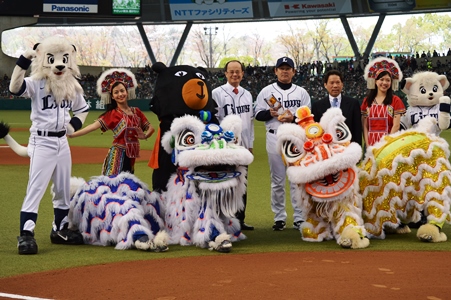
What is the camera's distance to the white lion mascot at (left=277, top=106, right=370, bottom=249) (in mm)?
6902

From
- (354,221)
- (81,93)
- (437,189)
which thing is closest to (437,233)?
(437,189)

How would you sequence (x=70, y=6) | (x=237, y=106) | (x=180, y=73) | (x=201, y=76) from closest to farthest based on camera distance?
(x=180, y=73) < (x=201, y=76) < (x=237, y=106) < (x=70, y=6)

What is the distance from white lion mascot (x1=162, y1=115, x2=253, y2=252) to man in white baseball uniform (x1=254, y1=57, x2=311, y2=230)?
116 centimetres

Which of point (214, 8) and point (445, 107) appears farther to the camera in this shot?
point (214, 8)

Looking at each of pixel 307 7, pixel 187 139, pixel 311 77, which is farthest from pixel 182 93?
pixel 307 7

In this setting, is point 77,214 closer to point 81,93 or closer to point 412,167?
point 81,93

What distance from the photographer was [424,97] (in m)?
8.45

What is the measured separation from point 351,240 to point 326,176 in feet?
2.28

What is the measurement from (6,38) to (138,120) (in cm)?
6885

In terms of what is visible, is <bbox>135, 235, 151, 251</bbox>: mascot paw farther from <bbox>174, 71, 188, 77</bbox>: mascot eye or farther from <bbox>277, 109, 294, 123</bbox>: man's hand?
<bbox>277, 109, 294, 123</bbox>: man's hand

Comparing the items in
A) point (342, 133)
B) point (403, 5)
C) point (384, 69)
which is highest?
point (403, 5)

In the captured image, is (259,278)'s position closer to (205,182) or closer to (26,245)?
(205,182)

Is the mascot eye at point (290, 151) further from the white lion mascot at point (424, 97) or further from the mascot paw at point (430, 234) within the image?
the white lion mascot at point (424, 97)

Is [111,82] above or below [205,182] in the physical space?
above
